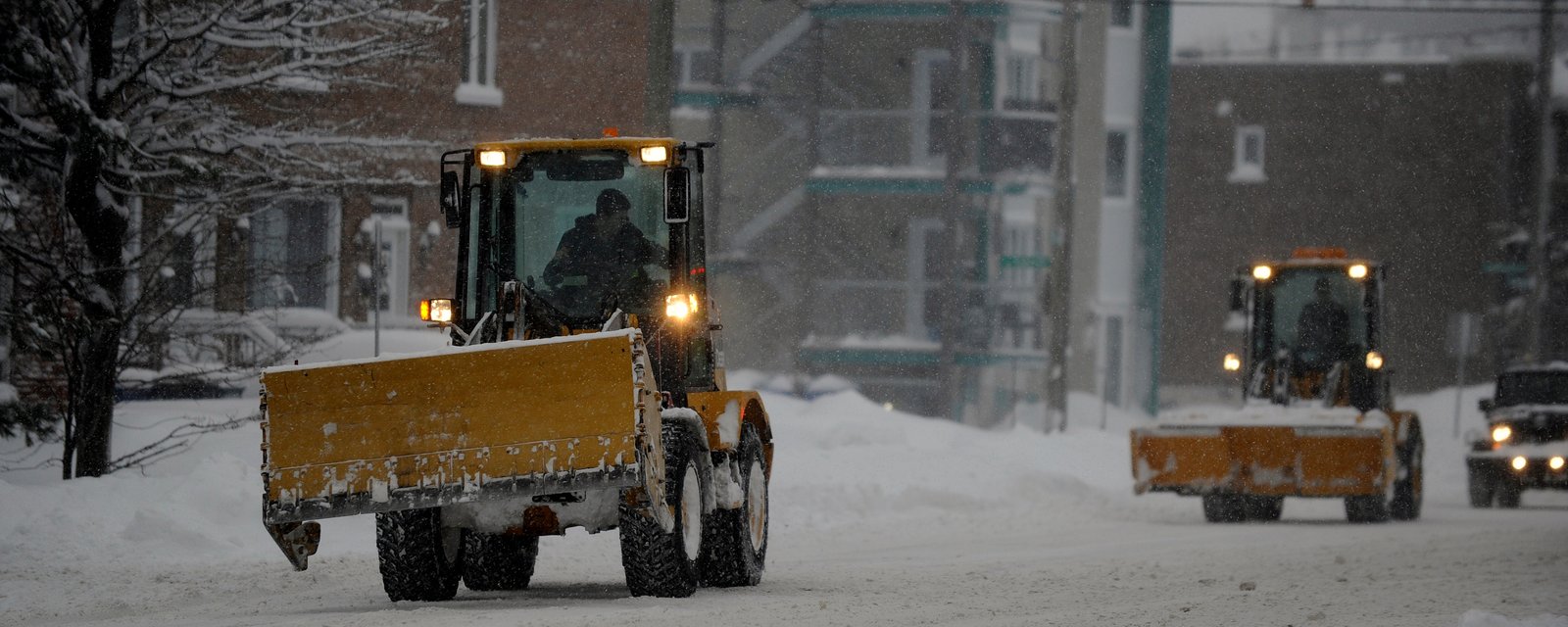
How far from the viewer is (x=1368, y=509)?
20953 mm

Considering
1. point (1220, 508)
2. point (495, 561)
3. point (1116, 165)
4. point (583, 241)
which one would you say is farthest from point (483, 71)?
point (1116, 165)

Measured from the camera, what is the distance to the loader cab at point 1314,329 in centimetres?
2227

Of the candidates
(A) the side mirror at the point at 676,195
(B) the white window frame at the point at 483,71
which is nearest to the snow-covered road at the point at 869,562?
(A) the side mirror at the point at 676,195

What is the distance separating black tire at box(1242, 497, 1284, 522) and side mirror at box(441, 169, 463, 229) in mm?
11852

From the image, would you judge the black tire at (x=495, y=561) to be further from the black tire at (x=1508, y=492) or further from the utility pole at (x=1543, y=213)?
the utility pole at (x=1543, y=213)

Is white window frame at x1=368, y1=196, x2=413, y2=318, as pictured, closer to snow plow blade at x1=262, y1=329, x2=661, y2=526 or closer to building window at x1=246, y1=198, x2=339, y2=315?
building window at x1=246, y1=198, x2=339, y2=315

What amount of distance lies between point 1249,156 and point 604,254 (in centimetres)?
4702

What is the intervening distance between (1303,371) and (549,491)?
14020 millimetres

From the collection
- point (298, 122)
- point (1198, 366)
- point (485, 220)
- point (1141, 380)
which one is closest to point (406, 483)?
point (485, 220)

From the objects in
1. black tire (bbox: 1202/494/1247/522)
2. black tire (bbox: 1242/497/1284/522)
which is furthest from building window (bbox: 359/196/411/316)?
black tire (bbox: 1242/497/1284/522)

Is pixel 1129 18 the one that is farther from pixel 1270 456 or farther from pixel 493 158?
pixel 493 158

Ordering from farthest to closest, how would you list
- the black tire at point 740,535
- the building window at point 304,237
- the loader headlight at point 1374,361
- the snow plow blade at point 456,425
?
the building window at point 304,237 → the loader headlight at point 1374,361 → the black tire at point 740,535 → the snow plow blade at point 456,425

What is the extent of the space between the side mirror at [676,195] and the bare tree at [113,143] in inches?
208

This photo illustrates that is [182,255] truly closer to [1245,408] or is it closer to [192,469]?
[192,469]
